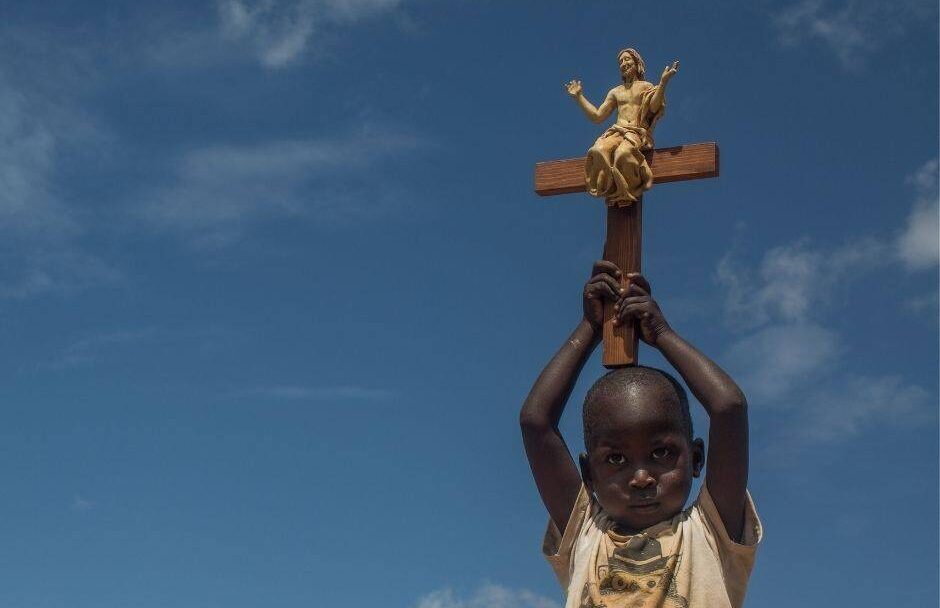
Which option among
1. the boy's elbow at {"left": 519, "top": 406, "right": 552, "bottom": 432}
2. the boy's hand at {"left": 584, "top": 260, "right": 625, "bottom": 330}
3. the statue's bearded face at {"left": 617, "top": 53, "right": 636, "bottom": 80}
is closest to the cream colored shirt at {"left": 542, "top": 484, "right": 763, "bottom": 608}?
the boy's elbow at {"left": 519, "top": 406, "right": 552, "bottom": 432}

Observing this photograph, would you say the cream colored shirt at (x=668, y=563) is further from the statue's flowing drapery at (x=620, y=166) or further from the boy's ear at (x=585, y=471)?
the statue's flowing drapery at (x=620, y=166)

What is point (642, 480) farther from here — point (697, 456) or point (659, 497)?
point (697, 456)

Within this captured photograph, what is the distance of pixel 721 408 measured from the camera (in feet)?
23.2

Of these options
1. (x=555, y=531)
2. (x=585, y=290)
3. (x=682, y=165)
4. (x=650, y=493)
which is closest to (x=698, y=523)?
(x=650, y=493)

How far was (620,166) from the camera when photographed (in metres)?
7.68

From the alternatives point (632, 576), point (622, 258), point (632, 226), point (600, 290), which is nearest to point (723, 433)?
point (632, 576)

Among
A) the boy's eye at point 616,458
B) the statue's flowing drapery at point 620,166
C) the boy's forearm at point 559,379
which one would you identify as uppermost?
the statue's flowing drapery at point 620,166

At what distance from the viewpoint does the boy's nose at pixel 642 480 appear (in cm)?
709

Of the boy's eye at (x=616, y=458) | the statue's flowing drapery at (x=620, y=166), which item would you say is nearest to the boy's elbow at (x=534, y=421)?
the boy's eye at (x=616, y=458)

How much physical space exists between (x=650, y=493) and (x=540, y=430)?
2.33ft

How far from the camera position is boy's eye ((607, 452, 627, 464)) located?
7188 mm

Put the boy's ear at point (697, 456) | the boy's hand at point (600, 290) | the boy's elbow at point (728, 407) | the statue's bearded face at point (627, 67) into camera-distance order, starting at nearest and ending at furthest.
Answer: the boy's elbow at point (728, 407)
the boy's ear at point (697, 456)
the boy's hand at point (600, 290)
the statue's bearded face at point (627, 67)

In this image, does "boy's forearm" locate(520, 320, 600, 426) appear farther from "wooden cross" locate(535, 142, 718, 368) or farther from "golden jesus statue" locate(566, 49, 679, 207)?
"golden jesus statue" locate(566, 49, 679, 207)

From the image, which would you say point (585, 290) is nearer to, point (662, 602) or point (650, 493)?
point (650, 493)
